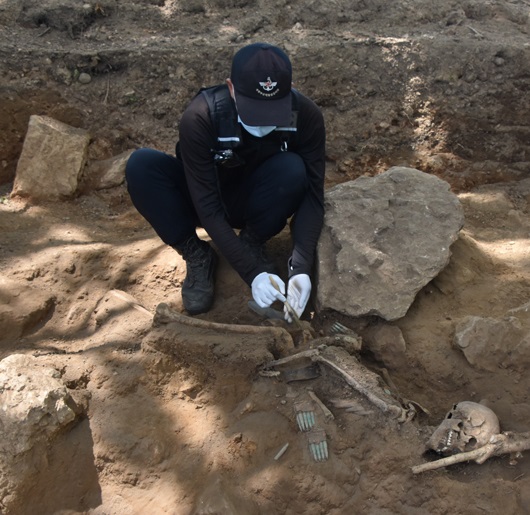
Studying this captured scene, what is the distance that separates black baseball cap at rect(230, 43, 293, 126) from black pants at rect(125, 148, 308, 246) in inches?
12.4

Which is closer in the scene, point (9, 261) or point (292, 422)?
point (292, 422)

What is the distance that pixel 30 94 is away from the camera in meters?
4.01

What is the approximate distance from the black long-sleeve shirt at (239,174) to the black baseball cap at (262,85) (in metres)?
0.19

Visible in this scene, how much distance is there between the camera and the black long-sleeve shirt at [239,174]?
2406 mm

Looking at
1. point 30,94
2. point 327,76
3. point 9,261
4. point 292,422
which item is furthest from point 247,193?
point 30,94

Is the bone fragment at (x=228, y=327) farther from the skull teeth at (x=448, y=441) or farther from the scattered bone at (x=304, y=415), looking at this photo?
the skull teeth at (x=448, y=441)

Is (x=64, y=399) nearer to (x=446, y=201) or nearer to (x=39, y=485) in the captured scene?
(x=39, y=485)

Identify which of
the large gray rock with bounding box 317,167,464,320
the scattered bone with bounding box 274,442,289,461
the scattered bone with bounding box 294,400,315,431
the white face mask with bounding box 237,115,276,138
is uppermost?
the white face mask with bounding box 237,115,276,138

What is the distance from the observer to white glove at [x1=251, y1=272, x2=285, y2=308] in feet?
8.08

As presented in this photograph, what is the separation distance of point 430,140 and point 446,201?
1.39 metres

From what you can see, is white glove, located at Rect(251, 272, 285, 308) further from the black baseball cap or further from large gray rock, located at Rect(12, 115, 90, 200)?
large gray rock, located at Rect(12, 115, 90, 200)

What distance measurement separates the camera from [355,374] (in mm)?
2189

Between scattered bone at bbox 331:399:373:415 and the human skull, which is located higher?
the human skull

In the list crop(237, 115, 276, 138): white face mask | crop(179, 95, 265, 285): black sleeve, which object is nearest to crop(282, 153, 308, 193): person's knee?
crop(237, 115, 276, 138): white face mask
